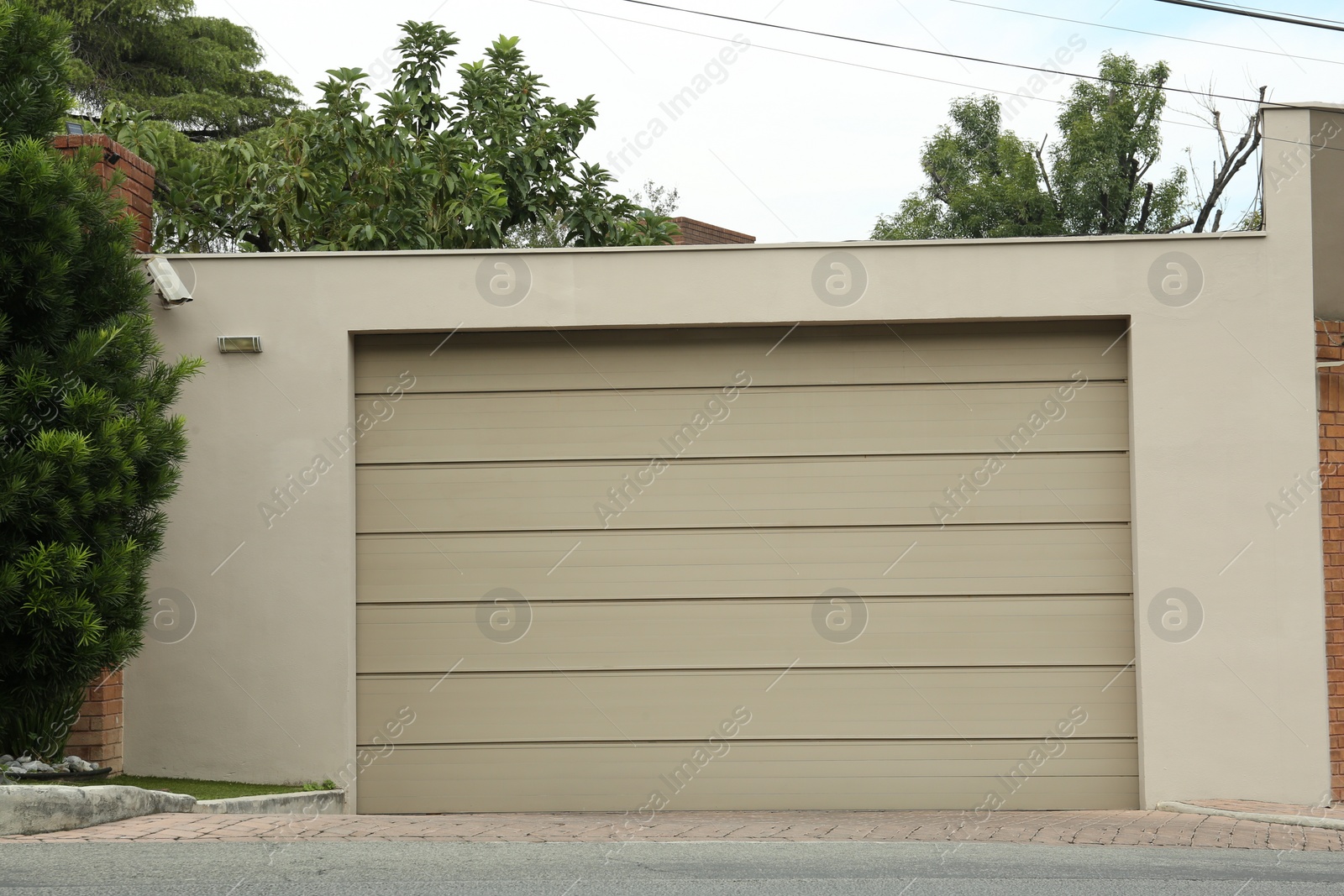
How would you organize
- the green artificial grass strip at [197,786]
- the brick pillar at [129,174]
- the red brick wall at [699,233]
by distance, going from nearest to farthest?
the green artificial grass strip at [197,786], the brick pillar at [129,174], the red brick wall at [699,233]

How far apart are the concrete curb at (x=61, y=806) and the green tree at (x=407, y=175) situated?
7.62 m

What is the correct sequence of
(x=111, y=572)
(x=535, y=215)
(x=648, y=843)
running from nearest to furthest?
(x=648, y=843) < (x=111, y=572) < (x=535, y=215)

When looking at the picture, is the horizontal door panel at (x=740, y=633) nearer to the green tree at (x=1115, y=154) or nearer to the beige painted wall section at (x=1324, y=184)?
the beige painted wall section at (x=1324, y=184)

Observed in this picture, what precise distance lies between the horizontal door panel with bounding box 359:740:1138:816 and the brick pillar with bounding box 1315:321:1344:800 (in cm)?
138

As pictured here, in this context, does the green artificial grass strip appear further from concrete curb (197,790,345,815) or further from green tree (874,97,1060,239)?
green tree (874,97,1060,239)

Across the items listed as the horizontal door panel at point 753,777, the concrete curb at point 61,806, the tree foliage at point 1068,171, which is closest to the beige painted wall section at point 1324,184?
the horizontal door panel at point 753,777

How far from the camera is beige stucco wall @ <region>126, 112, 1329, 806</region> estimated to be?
27.0ft

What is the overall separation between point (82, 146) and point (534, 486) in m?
3.61

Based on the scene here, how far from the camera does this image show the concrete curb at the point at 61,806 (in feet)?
18.7

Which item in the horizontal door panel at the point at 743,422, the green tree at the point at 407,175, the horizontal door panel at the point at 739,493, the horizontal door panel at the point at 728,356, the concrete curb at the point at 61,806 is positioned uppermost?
the green tree at the point at 407,175

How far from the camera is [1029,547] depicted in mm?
8609

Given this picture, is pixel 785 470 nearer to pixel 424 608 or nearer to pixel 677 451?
pixel 677 451

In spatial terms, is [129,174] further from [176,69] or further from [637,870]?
[176,69]

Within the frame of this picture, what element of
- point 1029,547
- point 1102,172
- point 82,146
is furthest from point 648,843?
point 1102,172
